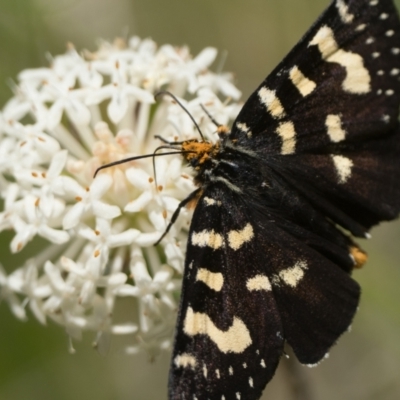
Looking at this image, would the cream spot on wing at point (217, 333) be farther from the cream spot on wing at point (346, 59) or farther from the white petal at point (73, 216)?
the cream spot on wing at point (346, 59)

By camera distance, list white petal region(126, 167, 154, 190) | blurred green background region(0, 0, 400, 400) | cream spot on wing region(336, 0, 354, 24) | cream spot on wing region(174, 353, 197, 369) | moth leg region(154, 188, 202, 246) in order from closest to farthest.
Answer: cream spot on wing region(174, 353, 197, 369)
cream spot on wing region(336, 0, 354, 24)
moth leg region(154, 188, 202, 246)
white petal region(126, 167, 154, 190)
blurred green background region(0, 0, 400, 400)

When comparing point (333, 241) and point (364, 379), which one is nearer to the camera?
point (333, 241)

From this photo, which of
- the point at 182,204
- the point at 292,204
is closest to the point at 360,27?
the point at 292,204

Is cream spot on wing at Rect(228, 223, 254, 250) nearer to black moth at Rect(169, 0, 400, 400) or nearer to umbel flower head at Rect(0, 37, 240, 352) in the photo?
black moth at Rect(169, 0, 400, 400)

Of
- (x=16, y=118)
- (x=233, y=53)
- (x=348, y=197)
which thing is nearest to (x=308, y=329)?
(x=348, y=197)

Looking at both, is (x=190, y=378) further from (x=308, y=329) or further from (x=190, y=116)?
(x=190, y=116)

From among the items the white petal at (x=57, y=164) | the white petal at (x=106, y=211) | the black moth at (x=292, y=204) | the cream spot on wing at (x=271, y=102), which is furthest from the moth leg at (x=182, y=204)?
the white petal at (x=57, y=164)

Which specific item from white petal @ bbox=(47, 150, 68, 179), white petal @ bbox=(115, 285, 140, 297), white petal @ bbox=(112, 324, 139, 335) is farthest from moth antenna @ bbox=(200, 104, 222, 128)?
white petal @ bbox=(112, 324, 139, 335)

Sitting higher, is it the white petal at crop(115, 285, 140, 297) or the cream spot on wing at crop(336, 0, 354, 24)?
the cream spot on wing at crop(336, 0, 354, 24)
